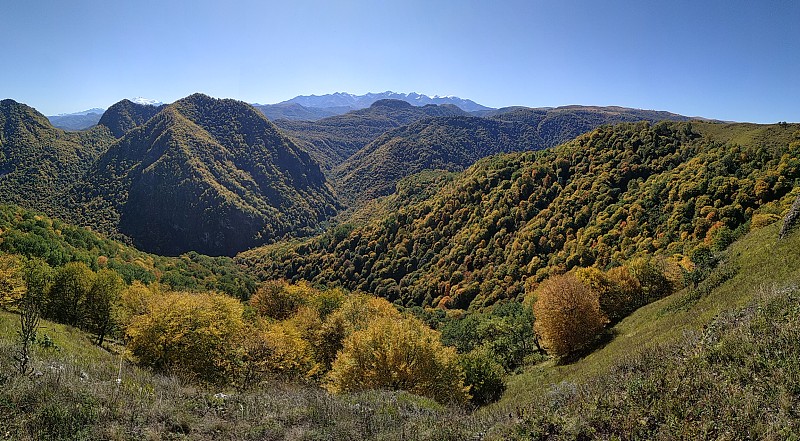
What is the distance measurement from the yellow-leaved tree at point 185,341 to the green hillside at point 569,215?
2241 inches

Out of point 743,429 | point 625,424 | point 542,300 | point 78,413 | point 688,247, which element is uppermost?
point 743,429

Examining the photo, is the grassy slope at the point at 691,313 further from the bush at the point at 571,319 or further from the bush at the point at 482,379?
the bush at the point at 571,319

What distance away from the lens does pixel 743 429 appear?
22.9 ft

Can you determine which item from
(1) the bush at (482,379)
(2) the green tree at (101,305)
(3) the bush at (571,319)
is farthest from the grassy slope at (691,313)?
(2) the green tree at (101,305)

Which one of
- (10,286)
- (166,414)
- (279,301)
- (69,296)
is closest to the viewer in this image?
(166,414)

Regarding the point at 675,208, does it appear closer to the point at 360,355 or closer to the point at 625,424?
the point at 360,355

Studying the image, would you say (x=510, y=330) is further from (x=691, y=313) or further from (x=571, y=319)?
(x=691, y=313)

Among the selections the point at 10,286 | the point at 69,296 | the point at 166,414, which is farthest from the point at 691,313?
the point at 10,286

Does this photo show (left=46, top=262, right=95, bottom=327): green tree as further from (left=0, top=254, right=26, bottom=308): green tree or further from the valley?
(left=0, top=254, right=26, bottom=308): green tree

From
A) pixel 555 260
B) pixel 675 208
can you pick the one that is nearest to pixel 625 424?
pixel 675 208

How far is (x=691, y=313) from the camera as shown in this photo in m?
23.0

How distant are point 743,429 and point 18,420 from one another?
1490cm

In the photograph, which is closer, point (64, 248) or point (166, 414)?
point (166, 414)

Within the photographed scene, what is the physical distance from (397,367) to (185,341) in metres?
15.3
